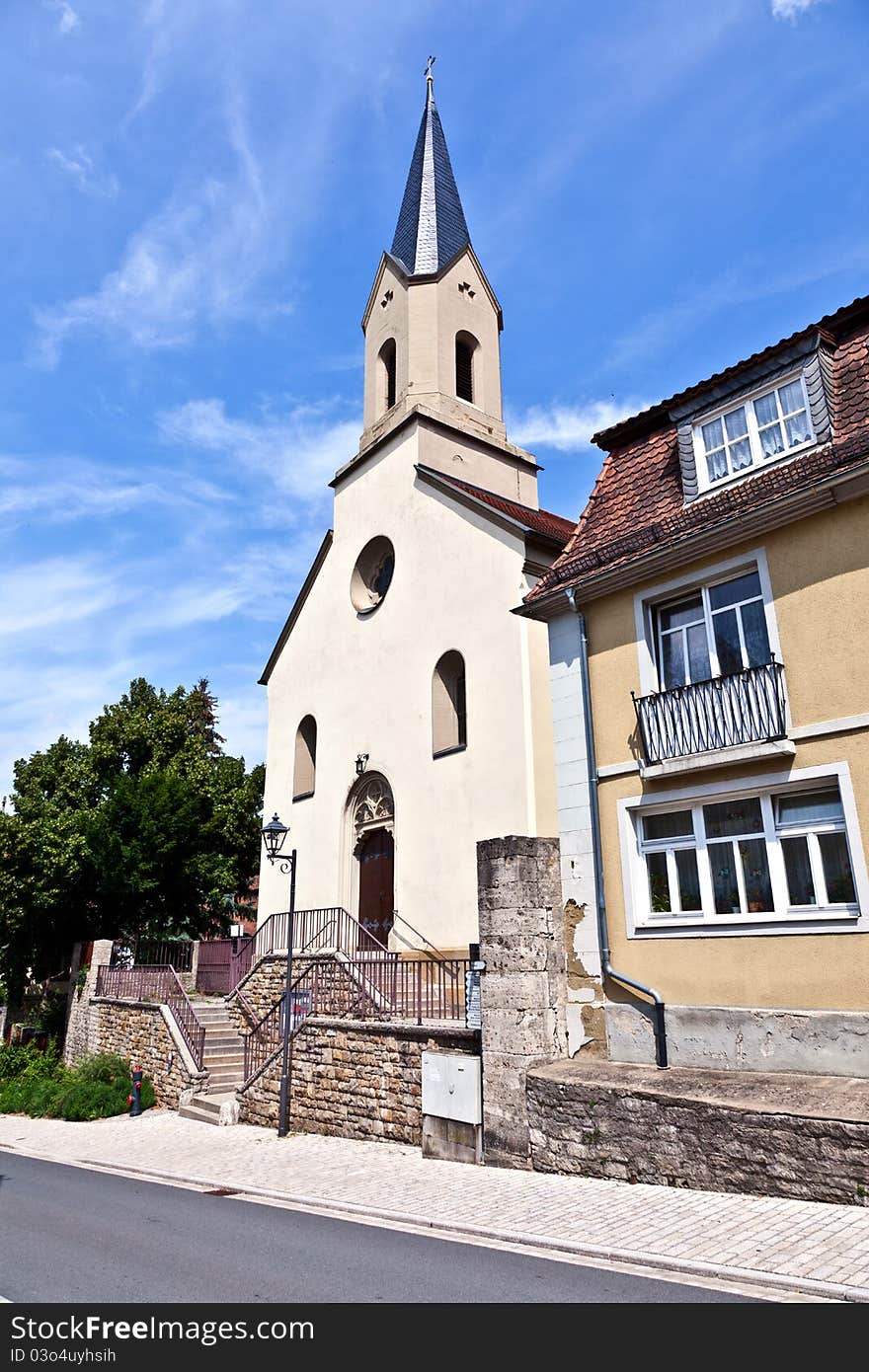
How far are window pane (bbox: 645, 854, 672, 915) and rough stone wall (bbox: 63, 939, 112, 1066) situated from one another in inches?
686

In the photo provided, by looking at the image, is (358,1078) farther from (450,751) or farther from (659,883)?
(450,751)

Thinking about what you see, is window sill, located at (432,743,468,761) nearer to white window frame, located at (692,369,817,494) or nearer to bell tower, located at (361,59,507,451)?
white window frame, located at (692,369,817,494)

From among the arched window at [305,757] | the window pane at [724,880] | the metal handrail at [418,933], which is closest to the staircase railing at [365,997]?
the metal handrail at [418,933]

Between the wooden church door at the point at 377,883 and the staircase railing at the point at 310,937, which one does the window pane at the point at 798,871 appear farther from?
the wooden church door at the point at 377,883

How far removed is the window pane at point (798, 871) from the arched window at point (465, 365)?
58.5 feet

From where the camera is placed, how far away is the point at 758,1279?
5.86m

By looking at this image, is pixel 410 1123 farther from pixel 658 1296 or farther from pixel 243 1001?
pixel 243 1001

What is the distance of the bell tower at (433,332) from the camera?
23422mm

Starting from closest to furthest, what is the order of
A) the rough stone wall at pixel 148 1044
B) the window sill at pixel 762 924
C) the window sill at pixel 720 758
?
the window sill at pixel 762 924
the window sill at pixel 720 758
the rough stone wall at pixel 148 1044

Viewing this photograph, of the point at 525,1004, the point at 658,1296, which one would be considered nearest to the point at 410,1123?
the point at 525,1004

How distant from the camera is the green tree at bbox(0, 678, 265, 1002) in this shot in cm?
2495

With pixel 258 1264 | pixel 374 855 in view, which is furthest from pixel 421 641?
pixel 258 1264

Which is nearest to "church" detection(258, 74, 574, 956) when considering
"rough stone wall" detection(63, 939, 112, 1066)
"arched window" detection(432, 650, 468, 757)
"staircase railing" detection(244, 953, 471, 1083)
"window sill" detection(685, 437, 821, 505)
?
"arched window" detection(432, 650, 468, 757)
